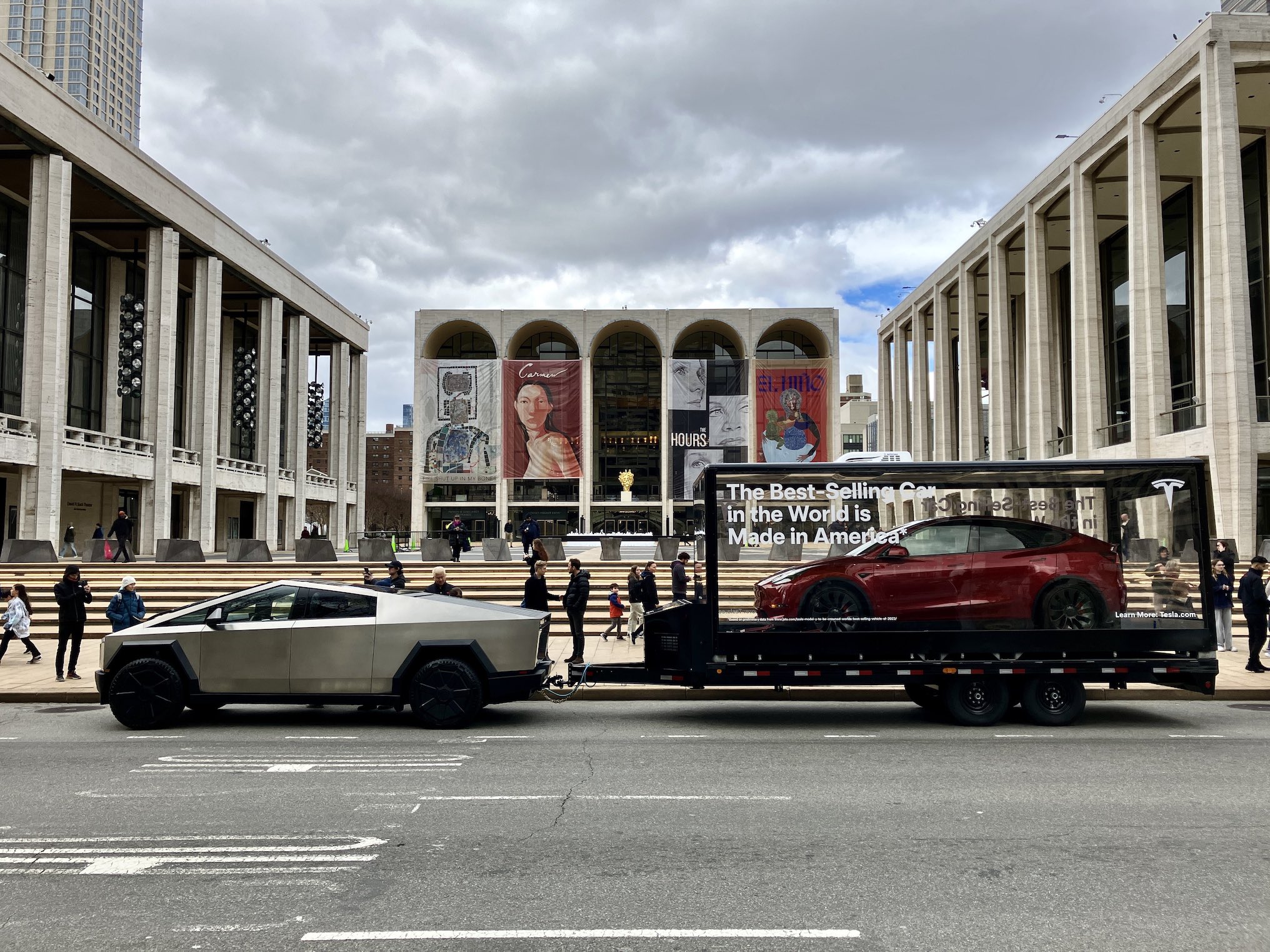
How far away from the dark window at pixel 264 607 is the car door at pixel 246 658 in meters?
0.06

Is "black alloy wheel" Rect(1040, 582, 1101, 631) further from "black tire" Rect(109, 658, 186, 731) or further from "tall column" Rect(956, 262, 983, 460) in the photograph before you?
"tall column" Rect(956, 262, 983, 460)

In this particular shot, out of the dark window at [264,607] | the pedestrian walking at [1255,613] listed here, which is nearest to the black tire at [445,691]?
the dark window at [264,607]

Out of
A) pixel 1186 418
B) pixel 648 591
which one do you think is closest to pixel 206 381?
pixel 648 591

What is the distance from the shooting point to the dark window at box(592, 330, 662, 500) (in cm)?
9069

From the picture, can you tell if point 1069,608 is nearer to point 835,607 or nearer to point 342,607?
point 835,607

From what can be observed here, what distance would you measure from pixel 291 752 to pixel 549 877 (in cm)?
470

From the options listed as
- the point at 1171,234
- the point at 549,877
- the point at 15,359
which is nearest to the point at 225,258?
the point at 15,359

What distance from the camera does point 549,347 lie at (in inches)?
3487

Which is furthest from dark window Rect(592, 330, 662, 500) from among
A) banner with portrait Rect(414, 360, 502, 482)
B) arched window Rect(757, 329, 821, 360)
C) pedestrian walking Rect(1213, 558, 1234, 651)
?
pedestrian walking Rect(1213, 558, 1234, 651)

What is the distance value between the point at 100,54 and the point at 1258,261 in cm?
16002

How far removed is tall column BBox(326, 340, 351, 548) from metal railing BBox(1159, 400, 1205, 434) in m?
47.2

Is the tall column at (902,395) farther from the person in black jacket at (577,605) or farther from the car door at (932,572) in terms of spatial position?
the car door at (932,572)

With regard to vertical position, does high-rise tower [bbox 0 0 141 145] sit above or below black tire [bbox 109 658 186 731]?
above

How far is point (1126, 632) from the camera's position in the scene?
1027cm
